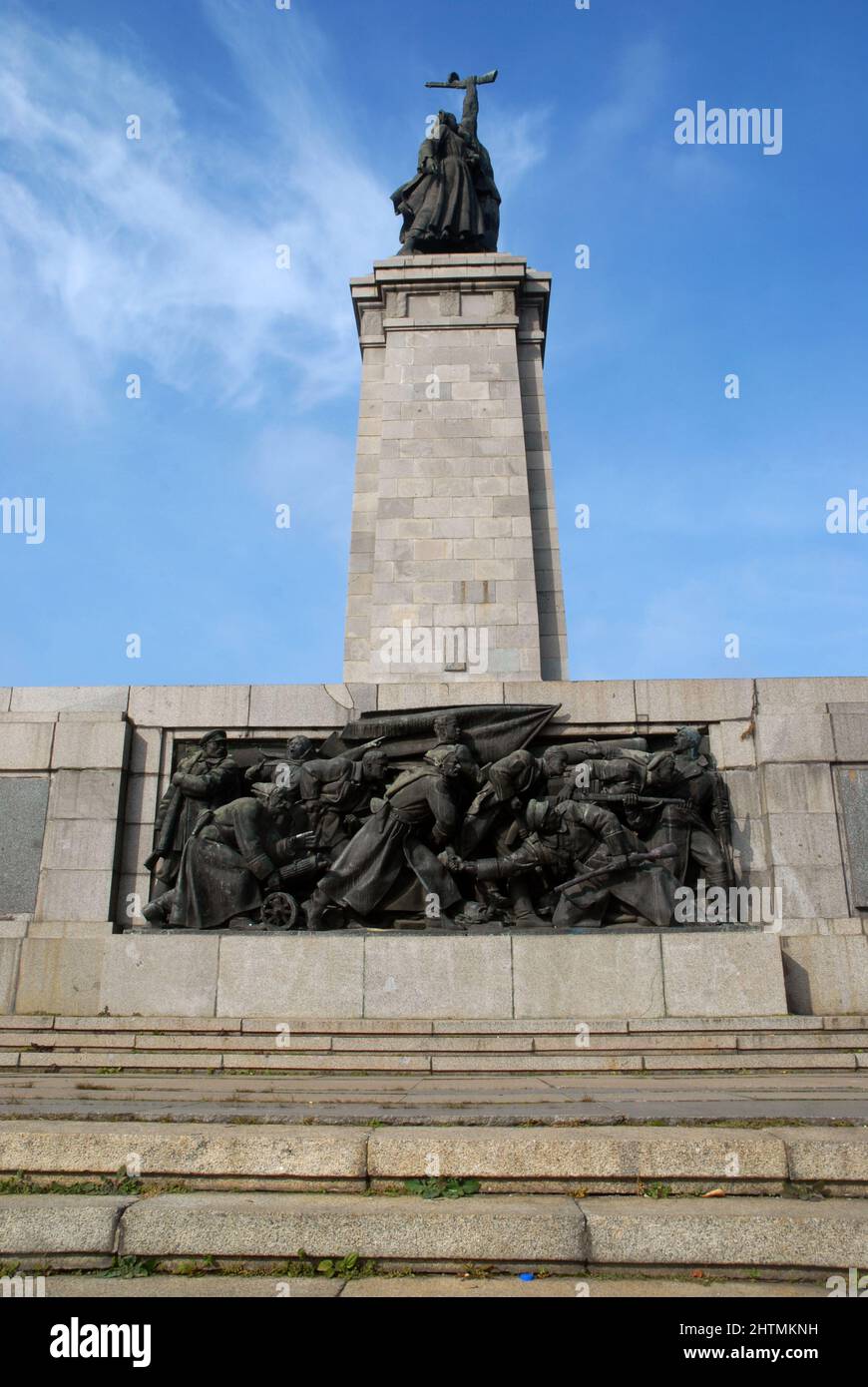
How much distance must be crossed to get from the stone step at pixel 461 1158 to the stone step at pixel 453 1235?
0.29 metres

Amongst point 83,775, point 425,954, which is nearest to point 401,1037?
point 425,954

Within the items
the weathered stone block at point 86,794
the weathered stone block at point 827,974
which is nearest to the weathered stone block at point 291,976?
the weathered stone block at point 86,794

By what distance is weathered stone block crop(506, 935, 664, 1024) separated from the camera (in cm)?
1083

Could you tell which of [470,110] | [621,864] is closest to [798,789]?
[621,864]

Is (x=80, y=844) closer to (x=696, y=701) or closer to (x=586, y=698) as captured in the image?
(x=586, y=698)

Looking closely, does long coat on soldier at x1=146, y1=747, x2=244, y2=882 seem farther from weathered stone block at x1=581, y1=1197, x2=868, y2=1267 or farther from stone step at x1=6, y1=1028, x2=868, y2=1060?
weathered stone block at x1=581, y1=1197, x2=868, y2=1267

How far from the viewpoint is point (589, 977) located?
35.9 ft

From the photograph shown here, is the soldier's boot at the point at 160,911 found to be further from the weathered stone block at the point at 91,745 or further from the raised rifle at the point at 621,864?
the raised rifle at the point at 621,864

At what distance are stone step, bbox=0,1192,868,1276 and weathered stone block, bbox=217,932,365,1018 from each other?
6026 mm

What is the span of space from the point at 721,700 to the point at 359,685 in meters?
4.51

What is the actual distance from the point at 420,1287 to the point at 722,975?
7044 mm

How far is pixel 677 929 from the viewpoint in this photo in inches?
442

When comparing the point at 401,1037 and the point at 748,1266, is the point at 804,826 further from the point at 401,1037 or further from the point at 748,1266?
the point at 748,1266

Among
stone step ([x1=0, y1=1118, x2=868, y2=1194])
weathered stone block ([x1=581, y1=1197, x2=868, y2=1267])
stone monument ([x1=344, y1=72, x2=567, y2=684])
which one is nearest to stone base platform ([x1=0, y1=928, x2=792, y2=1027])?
stone monument ([x1=344, y1=72, x2=567, y2=684])
